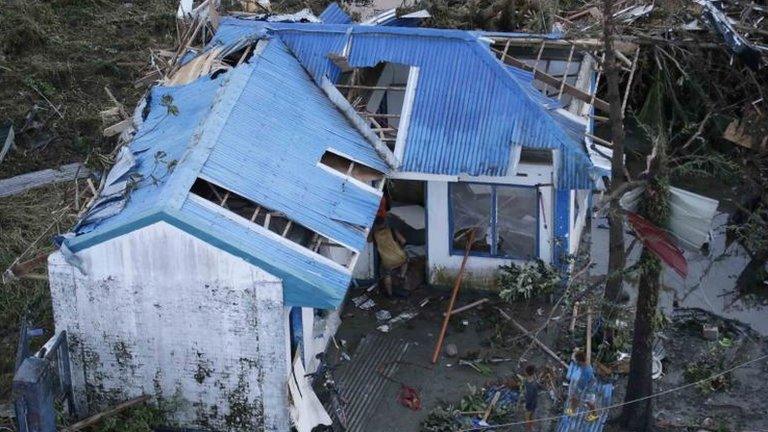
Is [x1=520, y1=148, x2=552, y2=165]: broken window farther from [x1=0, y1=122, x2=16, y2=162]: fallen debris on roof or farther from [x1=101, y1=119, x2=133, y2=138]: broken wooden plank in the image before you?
[x1=0, y1=122, x2=16, y2=162]: fallen debris on roof

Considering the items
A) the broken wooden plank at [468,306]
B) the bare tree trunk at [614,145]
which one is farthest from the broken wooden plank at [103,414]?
the bare tree trunk at [614,145]

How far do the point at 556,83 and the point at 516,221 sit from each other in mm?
2519

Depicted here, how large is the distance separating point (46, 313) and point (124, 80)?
10.1m

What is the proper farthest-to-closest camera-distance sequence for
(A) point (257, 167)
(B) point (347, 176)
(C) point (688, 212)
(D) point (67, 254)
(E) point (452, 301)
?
(E) point (452, 301) < (B) point (347, 176) < (A) point (257, 167) < (D) point (67, 254) < (C) point (688, 212)

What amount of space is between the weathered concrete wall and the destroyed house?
0.06 ft

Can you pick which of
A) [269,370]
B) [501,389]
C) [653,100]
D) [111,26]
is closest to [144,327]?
[269,370]

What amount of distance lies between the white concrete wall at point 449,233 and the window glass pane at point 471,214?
165 millimetres

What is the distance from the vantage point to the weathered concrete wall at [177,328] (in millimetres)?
12156

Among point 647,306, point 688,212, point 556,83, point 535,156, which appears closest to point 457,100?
point 535,156

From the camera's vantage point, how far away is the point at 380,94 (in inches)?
692

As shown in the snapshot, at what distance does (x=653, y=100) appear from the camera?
2131 cm

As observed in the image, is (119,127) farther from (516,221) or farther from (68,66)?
(68,66)

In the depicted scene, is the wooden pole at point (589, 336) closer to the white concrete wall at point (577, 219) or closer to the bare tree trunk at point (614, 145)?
the bare tree trunk at point (614, 145)

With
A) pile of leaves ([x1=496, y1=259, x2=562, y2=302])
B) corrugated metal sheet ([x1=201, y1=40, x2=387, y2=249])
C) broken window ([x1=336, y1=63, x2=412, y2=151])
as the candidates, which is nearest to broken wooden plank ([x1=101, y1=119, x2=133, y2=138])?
corrugated metal sheet ([x1=201, y1=40, x2=387, y2=249])
